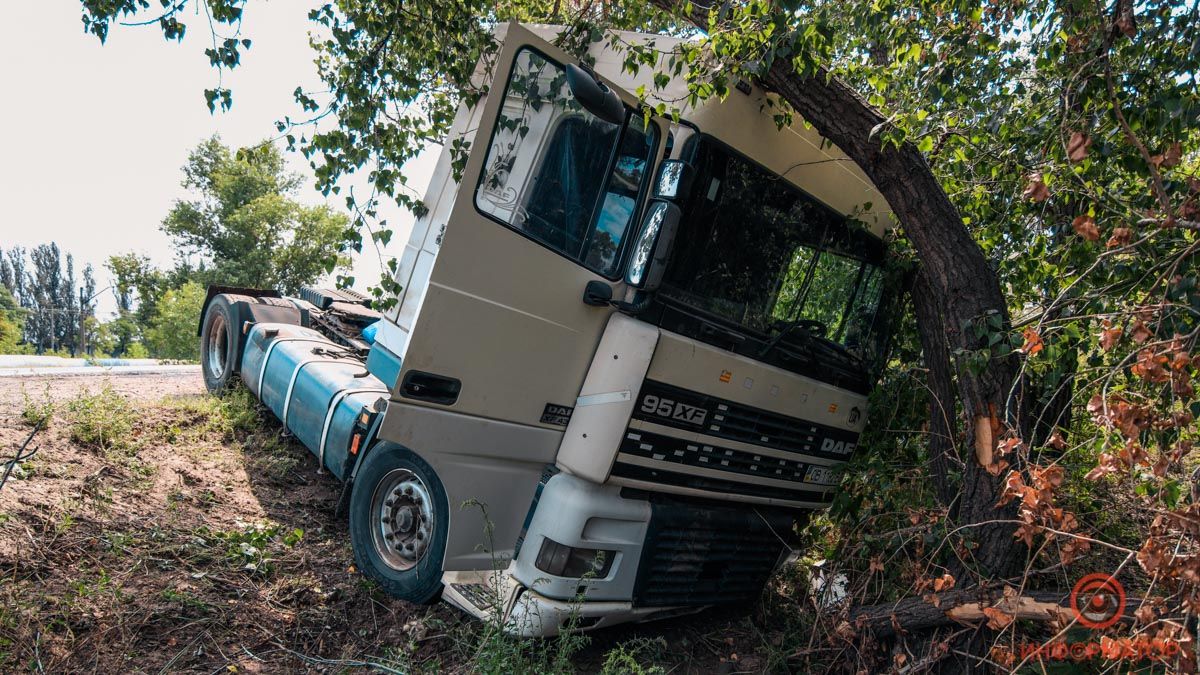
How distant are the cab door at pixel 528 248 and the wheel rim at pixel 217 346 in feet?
16.3

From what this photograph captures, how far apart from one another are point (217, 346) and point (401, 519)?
4.65m

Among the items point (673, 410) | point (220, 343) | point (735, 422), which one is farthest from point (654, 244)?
point (220, 343)

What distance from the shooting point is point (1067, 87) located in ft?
11.5

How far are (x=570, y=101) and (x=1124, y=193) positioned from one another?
3092mm

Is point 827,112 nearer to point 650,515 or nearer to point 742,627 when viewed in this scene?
point 650,515

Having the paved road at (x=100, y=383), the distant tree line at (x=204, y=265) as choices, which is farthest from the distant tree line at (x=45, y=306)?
the paved road at (x=100, y=383)

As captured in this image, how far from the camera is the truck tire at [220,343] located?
7145 millimetres

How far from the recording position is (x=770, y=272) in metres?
4.10

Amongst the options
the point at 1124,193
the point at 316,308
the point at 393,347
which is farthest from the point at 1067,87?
the point at 316,308

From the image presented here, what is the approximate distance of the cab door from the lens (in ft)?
11.3

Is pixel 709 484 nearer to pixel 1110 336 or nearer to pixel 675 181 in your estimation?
pixel 675 181

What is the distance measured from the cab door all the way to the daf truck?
0.01 metres

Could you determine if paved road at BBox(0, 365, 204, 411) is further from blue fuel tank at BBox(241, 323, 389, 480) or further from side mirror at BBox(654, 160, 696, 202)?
side mirror at BBox(654, 160, 696, 202)

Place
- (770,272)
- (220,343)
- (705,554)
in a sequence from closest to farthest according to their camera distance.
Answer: (770,272), (705,554), (220,343)
